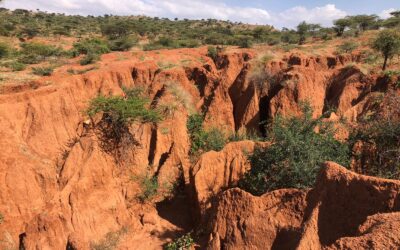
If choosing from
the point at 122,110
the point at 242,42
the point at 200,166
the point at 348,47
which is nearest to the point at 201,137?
the point at 122,110

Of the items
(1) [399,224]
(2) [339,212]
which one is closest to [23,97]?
(2) [339,212]

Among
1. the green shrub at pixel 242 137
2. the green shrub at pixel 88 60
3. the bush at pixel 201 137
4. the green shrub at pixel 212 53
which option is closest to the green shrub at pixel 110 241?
the bush at pixel 201 137

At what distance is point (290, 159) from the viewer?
10359mm

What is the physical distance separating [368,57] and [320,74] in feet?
21.7

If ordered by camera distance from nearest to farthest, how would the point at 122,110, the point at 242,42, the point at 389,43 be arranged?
1. the point at 122,110
2. the point at 389,43
3. the point at 242,42

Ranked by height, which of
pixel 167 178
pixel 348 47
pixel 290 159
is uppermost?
pixel 348 47

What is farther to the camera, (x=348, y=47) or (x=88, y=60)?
(x=348, y=47)

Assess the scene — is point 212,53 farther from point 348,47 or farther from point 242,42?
point 348,47

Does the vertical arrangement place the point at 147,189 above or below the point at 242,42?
below

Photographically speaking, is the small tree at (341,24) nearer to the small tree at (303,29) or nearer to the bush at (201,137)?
the small tree at (303,29)

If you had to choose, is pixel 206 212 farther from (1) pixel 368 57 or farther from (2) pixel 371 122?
(1) pixel 368 57

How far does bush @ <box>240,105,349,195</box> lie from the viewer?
9.97 meters

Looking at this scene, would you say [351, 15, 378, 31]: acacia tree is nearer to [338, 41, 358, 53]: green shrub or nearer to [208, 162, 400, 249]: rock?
[338, 41, 358, 53]: green shrub

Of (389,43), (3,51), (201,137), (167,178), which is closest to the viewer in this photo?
(167,178)
